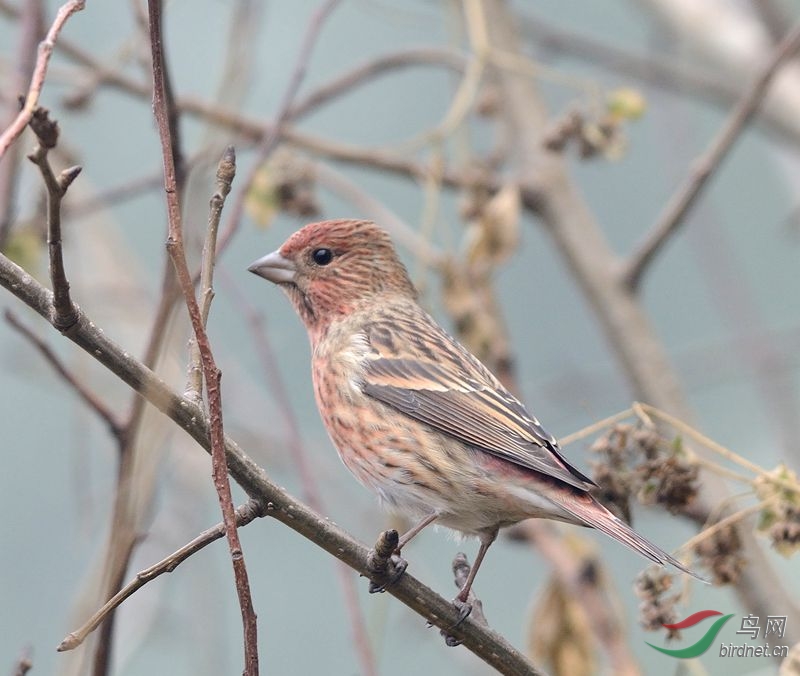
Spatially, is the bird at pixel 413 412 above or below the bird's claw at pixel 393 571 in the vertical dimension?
above

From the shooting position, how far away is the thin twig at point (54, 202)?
87.4 inches

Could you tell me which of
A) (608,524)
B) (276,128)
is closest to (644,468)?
(608,524)

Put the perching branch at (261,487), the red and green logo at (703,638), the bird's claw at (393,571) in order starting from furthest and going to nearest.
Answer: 1. the red and green logo at (703,638)
2. the bird's claw at (393,571)
3. the perching branch at (261,487)

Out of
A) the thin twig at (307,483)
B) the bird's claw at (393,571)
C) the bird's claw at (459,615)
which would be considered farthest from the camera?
the thin twig at (307,483)

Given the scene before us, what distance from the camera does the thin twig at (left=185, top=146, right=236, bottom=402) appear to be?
2.88 metres

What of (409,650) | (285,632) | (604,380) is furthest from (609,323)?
(409,650)

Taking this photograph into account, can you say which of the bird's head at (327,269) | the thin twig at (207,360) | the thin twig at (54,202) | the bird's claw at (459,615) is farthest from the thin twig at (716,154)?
the thin twig at (54,202)

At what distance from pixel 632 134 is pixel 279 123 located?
24.9ft

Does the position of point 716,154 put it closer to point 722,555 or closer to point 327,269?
point 327,269

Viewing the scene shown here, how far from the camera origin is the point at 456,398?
504 cm

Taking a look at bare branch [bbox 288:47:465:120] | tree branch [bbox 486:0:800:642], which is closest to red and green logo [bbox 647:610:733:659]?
tree branch [bbox 486:0:800:642]

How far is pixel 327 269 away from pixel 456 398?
3.58ft

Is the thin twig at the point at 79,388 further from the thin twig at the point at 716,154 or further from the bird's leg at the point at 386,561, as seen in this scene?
the thin twig at the point at 716,154
